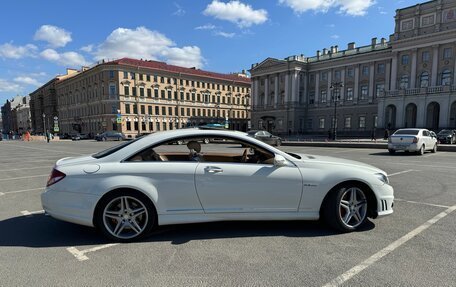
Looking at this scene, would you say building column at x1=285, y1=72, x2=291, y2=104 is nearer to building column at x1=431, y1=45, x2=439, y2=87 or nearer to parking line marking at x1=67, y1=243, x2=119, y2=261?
building column at x1=431, y1=45, x2=439, y2=87

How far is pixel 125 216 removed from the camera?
395 centimetres

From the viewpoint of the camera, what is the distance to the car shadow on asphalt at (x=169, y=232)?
400cm

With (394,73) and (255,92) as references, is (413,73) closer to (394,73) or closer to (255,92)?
(394,73)

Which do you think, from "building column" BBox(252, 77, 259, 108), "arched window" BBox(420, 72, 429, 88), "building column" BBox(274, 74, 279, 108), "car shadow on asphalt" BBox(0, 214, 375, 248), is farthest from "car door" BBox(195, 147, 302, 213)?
"building column" BBox(252, 77, 259, 108)

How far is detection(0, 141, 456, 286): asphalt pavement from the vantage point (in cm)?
301

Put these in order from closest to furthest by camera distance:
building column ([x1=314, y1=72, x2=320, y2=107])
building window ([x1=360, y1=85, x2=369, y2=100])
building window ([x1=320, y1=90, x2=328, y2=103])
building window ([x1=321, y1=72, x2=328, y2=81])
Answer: building window ([x1=360, y1=85, x2=369, y2=100])
building window ([x1=321, y1=72, x2=328, y2=81])
building window ([x1=320, y1=90, x2=328, y2=103])
building column ([x1=314, y1=72, x2=320, y2=107])

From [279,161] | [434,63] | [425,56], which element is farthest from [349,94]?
[279,161]

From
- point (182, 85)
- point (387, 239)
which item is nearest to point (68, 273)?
point (387, 239)

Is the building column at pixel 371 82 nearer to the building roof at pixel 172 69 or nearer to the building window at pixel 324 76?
the building window at pixel 324 76

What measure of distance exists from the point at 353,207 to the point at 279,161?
1.35 metres

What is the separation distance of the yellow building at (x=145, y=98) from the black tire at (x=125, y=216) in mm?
63420

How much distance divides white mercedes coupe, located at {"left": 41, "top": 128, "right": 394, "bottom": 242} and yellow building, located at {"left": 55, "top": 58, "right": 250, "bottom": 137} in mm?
63282

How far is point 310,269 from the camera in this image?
3.19 meters

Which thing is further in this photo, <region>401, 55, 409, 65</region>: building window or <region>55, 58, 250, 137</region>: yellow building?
<region>55, 58, 250, 137</region>: yellow building
